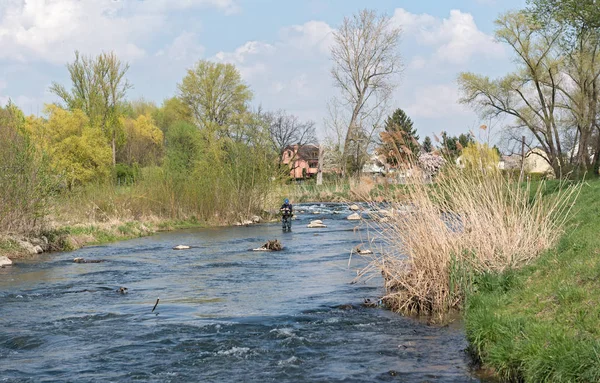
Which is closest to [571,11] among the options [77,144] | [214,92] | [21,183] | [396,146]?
[396,146]

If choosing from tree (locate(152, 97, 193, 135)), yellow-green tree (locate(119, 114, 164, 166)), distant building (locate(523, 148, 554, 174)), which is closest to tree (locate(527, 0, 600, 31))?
distant building (locate(523, 148, 554, 174))

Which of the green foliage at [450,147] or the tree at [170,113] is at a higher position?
the tree at [170,113]

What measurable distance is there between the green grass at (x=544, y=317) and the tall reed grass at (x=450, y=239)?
0.50 meters

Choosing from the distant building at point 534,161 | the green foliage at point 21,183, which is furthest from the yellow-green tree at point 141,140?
the green foliage at point 21,183

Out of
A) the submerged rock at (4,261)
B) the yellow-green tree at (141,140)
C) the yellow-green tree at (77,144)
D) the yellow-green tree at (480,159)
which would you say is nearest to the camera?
the yellow-green tree at (480,159)

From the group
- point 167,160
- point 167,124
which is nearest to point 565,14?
point 167,160

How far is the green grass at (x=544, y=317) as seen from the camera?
6777mm

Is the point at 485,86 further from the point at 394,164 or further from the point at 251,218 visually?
the point at 394,164

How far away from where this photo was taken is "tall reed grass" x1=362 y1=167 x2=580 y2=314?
11.2 metres

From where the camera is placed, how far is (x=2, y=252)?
66.4 feet

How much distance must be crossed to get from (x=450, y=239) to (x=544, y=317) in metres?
3.26

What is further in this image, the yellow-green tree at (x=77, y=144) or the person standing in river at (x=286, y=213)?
the yellow-green tree at (x=77, y=144)

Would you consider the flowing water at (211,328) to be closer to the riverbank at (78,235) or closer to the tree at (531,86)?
the riverbank at (78,235)

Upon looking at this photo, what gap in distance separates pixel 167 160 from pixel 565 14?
20.5 meters
